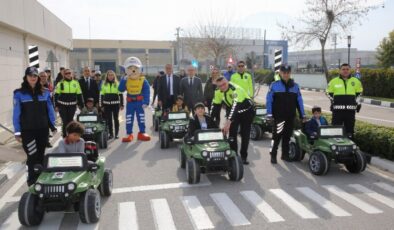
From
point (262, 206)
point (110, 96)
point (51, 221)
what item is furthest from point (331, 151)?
point (110, 96)

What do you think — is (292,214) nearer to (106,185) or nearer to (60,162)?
(106,185)

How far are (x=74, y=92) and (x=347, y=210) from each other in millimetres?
7234

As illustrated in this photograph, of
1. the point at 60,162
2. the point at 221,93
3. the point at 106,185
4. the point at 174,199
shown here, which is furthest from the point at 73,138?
the point at 221,93

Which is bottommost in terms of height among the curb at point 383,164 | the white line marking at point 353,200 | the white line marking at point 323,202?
the white line marking at point 323,202

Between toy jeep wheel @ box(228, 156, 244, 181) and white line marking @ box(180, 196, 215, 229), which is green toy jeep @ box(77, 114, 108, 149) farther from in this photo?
white line marking @ box(180, 196, 215, 229)

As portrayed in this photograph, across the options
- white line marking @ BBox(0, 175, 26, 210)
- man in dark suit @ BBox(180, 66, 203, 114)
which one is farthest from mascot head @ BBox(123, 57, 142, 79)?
white line marking @ BBox(0, 175, 26, 210)

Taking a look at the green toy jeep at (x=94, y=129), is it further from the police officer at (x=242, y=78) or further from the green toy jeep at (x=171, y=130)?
the police officer at (x=242, y=78)

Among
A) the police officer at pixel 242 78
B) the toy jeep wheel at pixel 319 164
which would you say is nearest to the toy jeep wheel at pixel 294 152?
the toy jeep wheel at pixel 319 164

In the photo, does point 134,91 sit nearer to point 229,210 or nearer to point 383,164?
point 229,210

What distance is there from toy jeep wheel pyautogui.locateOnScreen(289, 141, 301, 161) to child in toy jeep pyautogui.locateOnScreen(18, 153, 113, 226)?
4502mm

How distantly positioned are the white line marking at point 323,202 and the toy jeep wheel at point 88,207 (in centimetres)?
313

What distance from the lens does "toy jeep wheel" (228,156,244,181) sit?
22.6ft

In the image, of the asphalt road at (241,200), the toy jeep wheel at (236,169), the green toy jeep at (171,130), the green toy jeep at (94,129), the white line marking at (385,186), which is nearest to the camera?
the asphalt road at (241,200)

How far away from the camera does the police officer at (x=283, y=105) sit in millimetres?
8266
